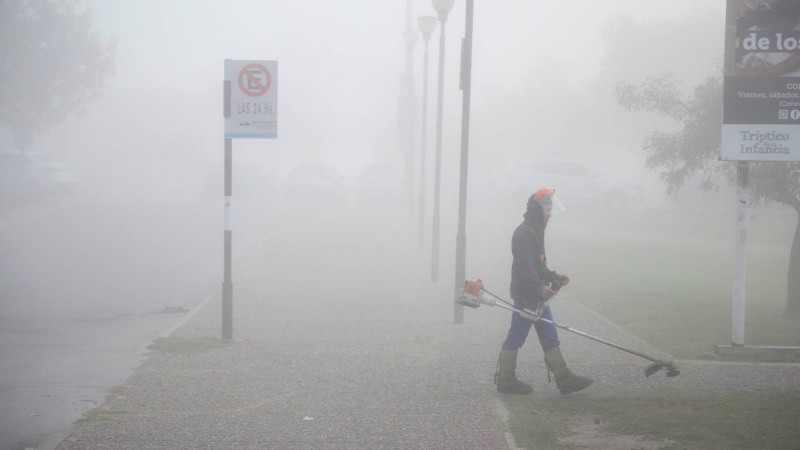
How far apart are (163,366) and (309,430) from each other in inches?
108

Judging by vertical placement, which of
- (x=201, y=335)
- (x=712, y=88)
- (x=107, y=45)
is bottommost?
(x=201, y=335)

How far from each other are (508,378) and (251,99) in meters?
4.52

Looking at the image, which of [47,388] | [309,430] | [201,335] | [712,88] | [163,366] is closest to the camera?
[309,430]

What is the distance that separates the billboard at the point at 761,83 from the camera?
9734 mm

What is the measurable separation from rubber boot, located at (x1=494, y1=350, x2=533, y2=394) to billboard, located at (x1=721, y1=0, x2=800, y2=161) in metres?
3.48

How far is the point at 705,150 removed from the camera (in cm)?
1312

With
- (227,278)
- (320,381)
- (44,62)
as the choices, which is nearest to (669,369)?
(320,381)

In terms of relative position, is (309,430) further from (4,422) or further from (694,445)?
(694,445)

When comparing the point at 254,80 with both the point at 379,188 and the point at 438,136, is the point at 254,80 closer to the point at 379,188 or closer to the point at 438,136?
the point at 438,136

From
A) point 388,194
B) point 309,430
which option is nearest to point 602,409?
point 309,430

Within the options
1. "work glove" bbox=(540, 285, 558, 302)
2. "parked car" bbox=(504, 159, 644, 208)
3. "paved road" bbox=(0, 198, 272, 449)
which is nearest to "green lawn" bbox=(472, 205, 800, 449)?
"work glove" bbox=(540, 285, 558, 302)

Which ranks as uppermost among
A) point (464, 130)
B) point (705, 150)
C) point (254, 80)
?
point (254, 80)

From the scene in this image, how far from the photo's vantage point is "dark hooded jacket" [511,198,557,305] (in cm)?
790

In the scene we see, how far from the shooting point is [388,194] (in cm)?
4053
